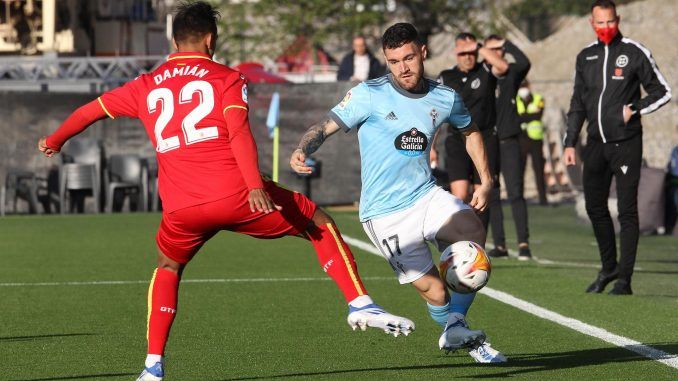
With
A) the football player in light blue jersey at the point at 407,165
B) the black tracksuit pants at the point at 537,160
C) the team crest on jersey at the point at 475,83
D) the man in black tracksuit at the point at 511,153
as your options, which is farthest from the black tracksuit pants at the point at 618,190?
the black tracksuit pants at the point at 537,160

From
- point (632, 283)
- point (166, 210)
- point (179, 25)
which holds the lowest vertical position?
point (632, 283)

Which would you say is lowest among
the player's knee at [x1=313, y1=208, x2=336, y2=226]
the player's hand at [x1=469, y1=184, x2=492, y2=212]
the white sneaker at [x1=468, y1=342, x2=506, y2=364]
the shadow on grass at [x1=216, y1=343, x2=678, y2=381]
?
the shadow on grass at [x1=216, y1=343, x2=678, y2=381]

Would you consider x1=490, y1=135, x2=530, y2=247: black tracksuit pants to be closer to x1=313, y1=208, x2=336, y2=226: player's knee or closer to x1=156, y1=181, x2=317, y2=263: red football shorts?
x1=313, y1=208, x2=336, y2=226: player's knee

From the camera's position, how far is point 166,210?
26.3ft

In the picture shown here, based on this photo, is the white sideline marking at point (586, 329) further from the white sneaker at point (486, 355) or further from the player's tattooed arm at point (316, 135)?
the player's tattooed arm at point (316, 135)

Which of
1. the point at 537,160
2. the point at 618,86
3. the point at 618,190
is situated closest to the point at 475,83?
the point at 618,86

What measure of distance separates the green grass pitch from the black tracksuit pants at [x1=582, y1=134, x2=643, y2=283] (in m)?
0.38

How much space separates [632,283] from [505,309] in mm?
2475

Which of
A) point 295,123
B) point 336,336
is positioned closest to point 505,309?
point 336,336

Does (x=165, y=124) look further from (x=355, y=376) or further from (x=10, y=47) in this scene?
(x=10, y=47)

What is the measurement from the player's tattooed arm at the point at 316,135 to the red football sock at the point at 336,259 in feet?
1.54

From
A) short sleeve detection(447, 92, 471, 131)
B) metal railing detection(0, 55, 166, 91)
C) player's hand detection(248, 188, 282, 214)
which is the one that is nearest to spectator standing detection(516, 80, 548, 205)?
metal railing detection(0, 55, 166, 91)

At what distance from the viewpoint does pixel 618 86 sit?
490 inches

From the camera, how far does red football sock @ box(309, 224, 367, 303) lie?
811 cm
